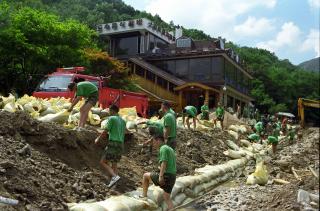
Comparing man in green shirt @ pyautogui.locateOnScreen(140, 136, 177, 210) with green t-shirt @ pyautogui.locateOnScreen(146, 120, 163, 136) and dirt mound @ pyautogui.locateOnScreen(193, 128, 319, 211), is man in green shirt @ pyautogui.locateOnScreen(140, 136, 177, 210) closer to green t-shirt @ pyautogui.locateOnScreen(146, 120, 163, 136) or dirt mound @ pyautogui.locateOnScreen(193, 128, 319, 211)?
green t-shirt @ pyautogui.locateOnScreen(146, 120, 163, 136)

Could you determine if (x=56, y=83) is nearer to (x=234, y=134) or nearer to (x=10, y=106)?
(x=10, y=106)

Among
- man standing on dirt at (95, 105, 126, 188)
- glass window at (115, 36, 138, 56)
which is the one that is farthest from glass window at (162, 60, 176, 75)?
man standing on dirt at (95, 105, 126, 188)

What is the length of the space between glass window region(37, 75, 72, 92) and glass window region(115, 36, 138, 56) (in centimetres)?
1912

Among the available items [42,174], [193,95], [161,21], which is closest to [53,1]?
[161,21]

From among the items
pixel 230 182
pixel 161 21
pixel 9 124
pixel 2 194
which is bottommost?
pixel 230 182

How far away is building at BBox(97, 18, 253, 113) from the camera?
27266 mm

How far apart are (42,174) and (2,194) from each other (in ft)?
3.74

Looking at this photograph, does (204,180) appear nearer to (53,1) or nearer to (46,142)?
(46,142)

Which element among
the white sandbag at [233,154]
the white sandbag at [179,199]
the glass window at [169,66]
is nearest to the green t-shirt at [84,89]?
the white sandbag at [179,199]

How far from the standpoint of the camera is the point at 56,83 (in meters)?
12.8

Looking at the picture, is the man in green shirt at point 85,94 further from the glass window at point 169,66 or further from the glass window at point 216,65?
the glass window at point 169,66

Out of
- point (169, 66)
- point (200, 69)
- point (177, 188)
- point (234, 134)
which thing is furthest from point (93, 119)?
point (169, 66)

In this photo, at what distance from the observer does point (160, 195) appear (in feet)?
21.5

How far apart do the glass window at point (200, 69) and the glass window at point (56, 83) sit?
1596cm
